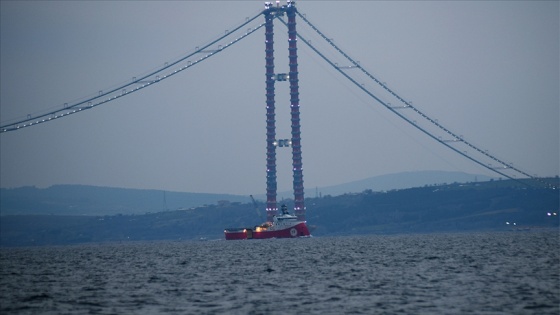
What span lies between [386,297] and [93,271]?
4849 cm

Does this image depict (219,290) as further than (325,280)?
No

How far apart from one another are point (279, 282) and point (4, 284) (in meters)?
22.3

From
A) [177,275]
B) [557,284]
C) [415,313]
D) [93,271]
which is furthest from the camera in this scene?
[93,271]

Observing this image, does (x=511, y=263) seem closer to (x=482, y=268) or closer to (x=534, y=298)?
(x=482, y=268)

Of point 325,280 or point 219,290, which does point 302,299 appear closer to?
point 219,290

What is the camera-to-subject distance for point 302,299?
5697cm

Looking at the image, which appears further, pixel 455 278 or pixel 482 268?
pixel 482 268

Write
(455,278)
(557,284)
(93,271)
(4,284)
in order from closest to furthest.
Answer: (557,284), (455,278), (4,284), (93,271)

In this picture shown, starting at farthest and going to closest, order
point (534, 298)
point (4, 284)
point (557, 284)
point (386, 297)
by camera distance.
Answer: point (4, 284) → point (557, 284) → point (386, 297) → point (534, 298)

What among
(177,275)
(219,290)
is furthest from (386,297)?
(177,275)

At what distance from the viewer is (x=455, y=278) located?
6975 centimetres

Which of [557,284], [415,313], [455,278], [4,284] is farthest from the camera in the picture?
[4,284]

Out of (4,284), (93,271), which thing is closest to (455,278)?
(4,284)

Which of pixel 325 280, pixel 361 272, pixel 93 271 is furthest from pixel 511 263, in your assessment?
pixel 93 271
